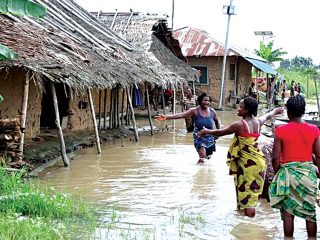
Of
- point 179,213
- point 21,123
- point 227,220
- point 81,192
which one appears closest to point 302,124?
point 227,220

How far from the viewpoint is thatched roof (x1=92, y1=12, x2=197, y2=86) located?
20.0m

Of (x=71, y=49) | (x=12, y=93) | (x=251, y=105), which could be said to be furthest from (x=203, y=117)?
(x=12, y=93)

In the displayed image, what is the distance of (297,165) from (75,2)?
1418 centimetres

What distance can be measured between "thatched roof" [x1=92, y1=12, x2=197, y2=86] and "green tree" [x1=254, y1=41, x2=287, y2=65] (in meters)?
18.7

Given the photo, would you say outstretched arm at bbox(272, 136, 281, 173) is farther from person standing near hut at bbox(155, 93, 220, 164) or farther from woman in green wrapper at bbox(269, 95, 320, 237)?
person standing near hut at bbox(155, 93, 220, 164)

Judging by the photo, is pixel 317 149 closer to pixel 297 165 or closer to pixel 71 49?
pixel 297 165

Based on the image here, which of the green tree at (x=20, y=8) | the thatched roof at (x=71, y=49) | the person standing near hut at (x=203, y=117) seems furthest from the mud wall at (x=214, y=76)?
the green tree at (x=20, y=8)

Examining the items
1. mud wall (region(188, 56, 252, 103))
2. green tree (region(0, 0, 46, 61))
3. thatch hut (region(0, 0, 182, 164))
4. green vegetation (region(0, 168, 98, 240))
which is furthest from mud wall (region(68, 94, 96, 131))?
mud wall (region(188, 56, 252, 103))

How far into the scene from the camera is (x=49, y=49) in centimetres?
1167

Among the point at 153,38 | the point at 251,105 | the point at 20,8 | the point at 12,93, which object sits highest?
the point at 153,38

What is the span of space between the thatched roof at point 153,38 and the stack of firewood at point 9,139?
31.8ft

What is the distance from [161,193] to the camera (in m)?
8.94

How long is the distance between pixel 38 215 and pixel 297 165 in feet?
9.93

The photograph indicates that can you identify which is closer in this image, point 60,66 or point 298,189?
point 298,189
